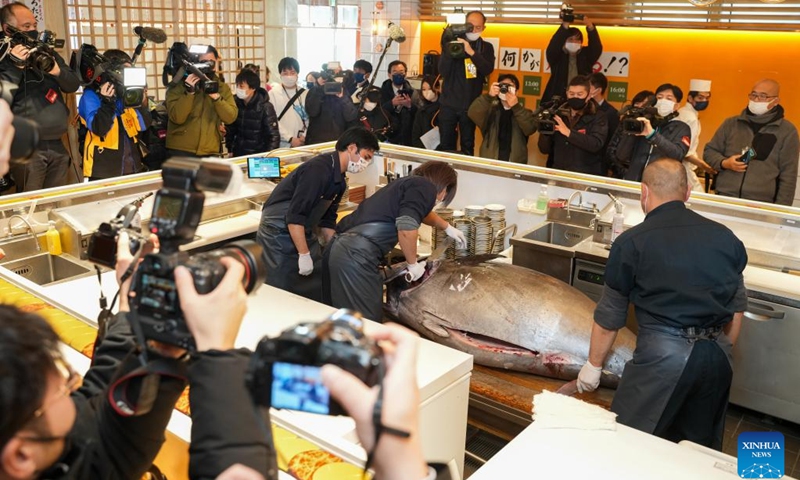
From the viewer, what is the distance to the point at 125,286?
1350mm

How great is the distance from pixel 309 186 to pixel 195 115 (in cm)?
250

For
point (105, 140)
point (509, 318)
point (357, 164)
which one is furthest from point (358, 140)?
point (105, 140)

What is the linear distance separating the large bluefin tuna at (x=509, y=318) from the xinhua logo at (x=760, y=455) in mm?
1464

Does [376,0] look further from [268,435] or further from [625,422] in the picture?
[268,435]

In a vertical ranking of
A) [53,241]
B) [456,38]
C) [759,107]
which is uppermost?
[456,38]

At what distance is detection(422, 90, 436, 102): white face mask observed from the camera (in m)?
7.87

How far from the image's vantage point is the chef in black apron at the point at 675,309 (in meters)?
2.71

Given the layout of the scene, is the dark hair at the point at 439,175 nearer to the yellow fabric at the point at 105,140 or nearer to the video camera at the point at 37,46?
the yellow fabric at the point at 105,140

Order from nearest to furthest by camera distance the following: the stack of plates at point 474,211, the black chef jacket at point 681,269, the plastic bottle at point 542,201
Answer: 1. the black chef jacket at point 681,269
2. the stack of plates at point 474,211
3. the plastic bottle at point 542,201

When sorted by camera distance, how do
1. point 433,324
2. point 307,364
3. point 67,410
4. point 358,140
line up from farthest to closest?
point 358,140 → point 433,324 → point 67,410 → point 307,364

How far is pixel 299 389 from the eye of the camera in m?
0.84

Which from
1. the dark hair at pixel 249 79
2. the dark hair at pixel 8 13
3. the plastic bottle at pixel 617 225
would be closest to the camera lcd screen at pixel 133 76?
the dark hair at pixel 8 13

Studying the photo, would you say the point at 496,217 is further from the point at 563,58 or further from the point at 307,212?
the point at 563,58

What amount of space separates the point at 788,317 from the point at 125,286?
3.08m
